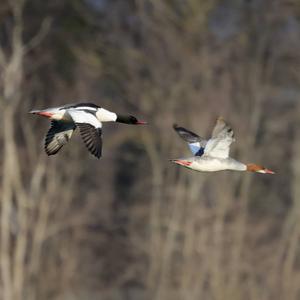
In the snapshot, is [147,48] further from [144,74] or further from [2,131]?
[2,131]

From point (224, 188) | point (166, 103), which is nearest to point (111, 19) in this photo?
point (166, 103)

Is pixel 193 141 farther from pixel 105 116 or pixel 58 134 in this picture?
pixel 58 134

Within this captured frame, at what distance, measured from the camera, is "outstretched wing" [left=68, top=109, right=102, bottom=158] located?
11.4m

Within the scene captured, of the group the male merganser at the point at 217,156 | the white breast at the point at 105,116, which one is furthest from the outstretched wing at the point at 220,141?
the white breast at the point at 105,116

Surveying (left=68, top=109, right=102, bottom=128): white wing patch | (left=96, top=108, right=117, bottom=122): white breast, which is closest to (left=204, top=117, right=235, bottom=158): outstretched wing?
(left=96, top=108, right=117, bottom=122): white breast

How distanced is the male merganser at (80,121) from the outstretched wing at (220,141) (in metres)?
1.00

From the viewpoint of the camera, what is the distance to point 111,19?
28281mm

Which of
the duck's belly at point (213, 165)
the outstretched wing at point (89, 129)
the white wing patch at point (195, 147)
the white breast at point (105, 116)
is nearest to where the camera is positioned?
the outstretched wing at point (89, 129)

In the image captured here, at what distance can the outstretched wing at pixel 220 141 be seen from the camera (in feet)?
39.6

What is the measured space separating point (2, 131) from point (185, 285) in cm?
472

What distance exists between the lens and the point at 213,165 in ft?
39.3

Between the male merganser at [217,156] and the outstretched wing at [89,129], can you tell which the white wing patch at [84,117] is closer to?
the outstretched wing at [89,129]

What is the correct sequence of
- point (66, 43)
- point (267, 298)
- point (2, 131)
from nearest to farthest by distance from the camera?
point (267, 298) < point (2, 131) < point (66, 43)

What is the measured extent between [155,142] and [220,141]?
1514cm
